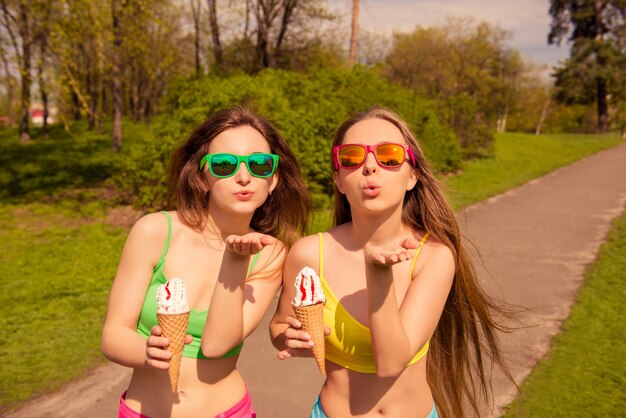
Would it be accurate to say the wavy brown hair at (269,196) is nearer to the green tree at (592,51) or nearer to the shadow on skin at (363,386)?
the shadow on skin at (363,386)

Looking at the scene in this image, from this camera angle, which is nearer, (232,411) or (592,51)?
(232,411)

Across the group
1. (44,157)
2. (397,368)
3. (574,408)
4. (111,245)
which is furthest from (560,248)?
A: (44,157)

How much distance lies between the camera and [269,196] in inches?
98.6

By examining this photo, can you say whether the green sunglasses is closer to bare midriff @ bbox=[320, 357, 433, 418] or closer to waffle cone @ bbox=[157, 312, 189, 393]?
waffle cone @ bbox=[157, 312, 189, 393]

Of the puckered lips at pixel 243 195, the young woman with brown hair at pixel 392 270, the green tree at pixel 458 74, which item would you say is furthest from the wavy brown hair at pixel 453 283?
the green tree at pixel 458 74

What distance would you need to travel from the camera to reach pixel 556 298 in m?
6.17

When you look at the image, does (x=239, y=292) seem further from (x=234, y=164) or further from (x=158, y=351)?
(x=234, y=164)

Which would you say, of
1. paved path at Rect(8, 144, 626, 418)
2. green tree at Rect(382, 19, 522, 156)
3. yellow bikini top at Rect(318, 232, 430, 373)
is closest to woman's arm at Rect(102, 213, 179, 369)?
yellow bikini top at Rect(318, 232, 430, 373)

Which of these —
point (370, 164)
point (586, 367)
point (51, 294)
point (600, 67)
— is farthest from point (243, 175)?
point (600, 67)

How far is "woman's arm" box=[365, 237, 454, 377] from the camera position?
5.26 ft

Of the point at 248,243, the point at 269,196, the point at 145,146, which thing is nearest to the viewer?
the point at 248,243

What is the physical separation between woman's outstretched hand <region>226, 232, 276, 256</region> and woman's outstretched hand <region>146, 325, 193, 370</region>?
0.35 m

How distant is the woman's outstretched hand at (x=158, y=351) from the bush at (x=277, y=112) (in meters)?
6.44

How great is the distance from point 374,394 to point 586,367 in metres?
3.22
